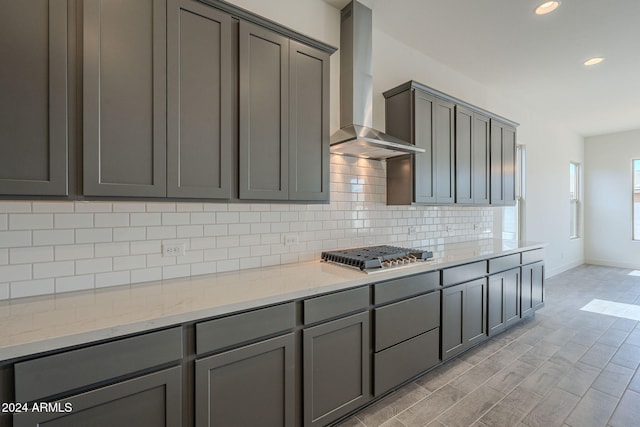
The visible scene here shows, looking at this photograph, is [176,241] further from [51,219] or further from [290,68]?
[290,68]

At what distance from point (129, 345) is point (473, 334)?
2878mm

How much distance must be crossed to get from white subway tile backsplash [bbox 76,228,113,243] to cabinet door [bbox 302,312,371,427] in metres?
1.28

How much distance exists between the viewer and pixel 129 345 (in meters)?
1.16

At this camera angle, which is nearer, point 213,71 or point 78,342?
point 78,342

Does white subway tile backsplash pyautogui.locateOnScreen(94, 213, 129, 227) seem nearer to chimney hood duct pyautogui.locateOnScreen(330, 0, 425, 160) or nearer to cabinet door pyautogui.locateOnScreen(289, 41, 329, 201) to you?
cabinet door pyautogui.locateOnScreen(289, 41, 329, 201)

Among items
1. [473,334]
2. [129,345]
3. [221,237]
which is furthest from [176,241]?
[473,334]

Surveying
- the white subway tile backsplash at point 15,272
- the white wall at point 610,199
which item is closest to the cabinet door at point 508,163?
the white subway tile backsplash at point 15,272

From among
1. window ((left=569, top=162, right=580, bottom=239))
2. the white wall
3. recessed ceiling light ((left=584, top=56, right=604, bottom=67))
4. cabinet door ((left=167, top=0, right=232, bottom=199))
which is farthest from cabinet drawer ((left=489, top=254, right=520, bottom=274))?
the white wall

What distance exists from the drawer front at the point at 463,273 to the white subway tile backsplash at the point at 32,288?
2682 millimetres

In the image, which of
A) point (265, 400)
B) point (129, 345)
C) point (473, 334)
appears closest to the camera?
point (129, 345)

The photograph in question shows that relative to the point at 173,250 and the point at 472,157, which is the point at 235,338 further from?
the point at 472,157

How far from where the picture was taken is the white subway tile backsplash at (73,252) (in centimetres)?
156

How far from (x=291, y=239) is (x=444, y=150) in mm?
1963

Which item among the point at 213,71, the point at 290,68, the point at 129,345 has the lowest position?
the point at 129,345
